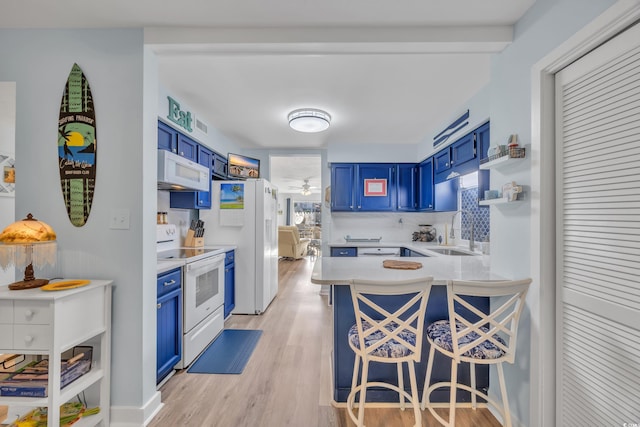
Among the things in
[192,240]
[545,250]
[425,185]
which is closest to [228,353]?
[192,240]

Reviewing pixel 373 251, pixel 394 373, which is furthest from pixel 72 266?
pixel 373 251

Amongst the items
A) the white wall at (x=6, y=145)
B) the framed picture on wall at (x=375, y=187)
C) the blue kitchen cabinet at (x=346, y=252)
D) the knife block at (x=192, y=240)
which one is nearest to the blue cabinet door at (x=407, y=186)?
the framed picture on wall at (x=375, y=187)

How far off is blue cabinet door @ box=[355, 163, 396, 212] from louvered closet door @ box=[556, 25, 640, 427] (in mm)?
3126

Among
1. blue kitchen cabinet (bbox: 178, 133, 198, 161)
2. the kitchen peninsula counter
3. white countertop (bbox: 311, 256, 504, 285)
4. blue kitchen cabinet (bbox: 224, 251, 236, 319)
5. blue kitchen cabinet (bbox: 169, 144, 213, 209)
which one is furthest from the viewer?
blue kitchen cabinet (bbox: 224, 251, 236, 319)

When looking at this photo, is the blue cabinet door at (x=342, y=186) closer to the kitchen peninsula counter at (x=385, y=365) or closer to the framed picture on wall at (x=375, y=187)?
the framed picture on wall at (x=375, y=187)

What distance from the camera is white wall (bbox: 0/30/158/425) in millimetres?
1812

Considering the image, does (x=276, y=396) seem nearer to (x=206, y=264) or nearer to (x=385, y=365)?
(x=385, y=365)

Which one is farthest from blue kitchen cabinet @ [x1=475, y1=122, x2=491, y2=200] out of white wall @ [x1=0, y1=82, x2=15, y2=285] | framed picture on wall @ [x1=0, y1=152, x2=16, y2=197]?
framed picture on wall @ [x1=0, y1=152, x2=16, y2=197]

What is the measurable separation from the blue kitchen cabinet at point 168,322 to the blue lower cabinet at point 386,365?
1.28 metres

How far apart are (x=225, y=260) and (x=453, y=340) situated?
2663mm

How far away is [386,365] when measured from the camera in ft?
6.46

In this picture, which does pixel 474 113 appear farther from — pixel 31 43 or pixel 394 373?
pixel 31 43

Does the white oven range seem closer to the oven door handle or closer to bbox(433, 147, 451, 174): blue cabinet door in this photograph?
the oven door handle

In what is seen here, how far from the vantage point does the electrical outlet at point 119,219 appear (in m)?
1.82
